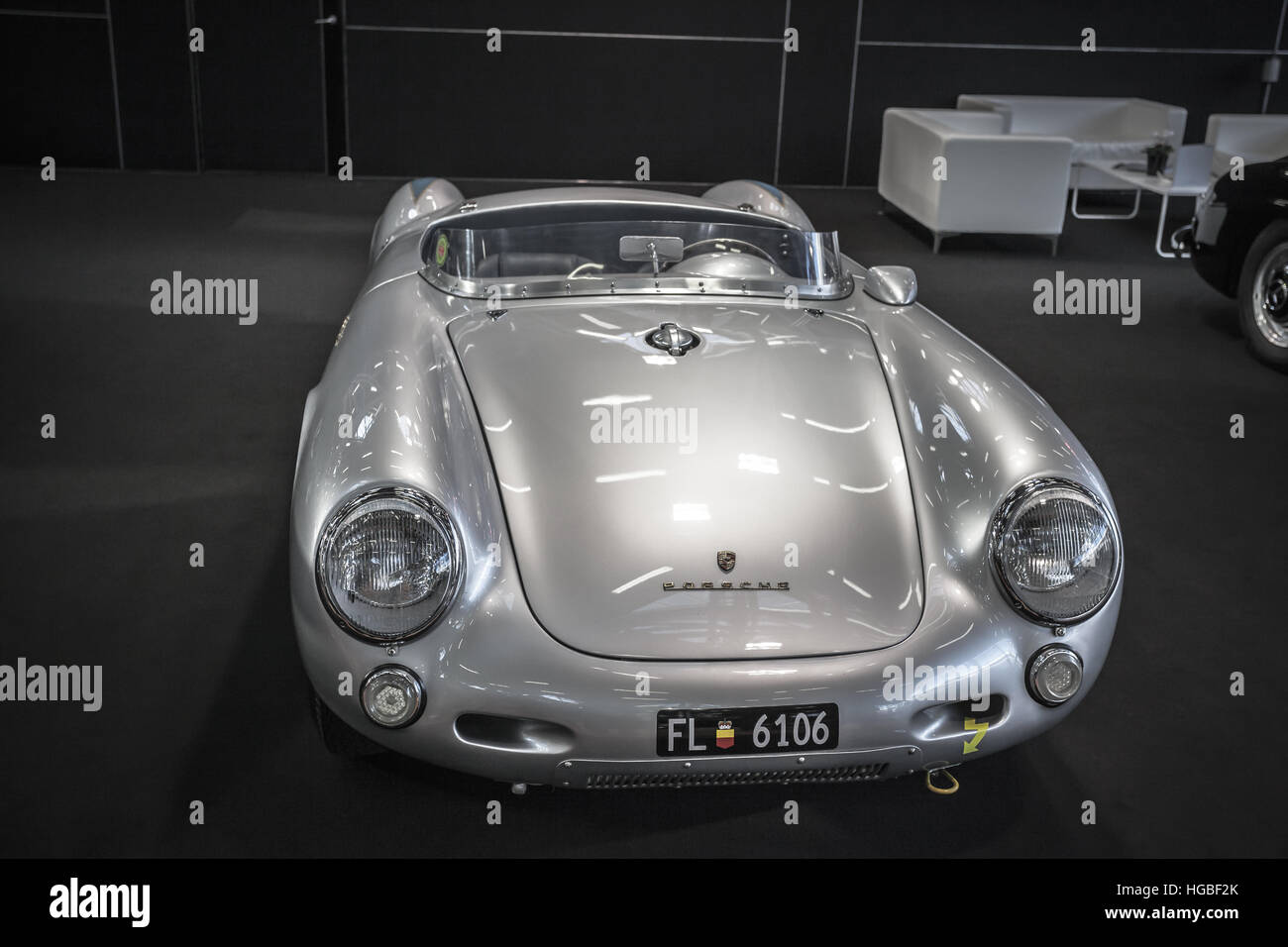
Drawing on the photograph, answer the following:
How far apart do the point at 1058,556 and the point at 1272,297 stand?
12.5ft

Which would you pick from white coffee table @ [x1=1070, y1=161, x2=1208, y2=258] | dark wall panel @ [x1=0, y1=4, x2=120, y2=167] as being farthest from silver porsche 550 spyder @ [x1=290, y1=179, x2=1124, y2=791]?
dark wall panel @ [x1=0, y1=4, x2=120, y2=167]

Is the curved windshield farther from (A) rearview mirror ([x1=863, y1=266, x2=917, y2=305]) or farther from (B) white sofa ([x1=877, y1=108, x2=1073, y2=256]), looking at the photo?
(B) white sofa ([x1=877, y1=108, x2=1073, y2=256])

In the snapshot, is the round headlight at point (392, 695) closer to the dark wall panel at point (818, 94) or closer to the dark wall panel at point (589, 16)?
the dark wall panel at point (589, 16)

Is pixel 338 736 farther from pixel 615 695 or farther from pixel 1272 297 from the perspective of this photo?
pixel 1272 297

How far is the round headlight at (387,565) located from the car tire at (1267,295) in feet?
14.4

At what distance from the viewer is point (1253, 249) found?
5281mm

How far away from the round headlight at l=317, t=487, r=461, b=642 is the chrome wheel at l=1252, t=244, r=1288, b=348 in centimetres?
445

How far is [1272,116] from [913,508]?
7.84 meters

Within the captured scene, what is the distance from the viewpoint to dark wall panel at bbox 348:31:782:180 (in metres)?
9.41

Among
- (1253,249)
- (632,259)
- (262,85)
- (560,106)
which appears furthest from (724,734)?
(262,85)

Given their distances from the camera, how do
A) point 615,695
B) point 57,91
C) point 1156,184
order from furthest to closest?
point 57,91 → point 1156,184 → point 615,695

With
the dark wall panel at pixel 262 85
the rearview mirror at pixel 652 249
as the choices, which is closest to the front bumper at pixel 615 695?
the rearview mirror at pixel 652 249

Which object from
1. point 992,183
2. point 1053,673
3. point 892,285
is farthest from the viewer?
point 992,183

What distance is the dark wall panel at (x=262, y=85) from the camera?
914cm
